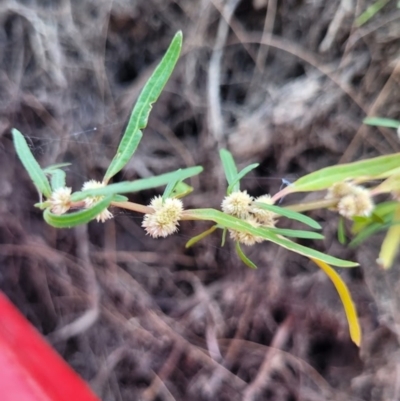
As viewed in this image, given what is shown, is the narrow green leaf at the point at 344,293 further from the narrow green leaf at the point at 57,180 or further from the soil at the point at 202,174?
the narrow green leaf at the point at 57,180

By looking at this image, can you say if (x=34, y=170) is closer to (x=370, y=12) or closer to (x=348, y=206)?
(x=348, y=206)

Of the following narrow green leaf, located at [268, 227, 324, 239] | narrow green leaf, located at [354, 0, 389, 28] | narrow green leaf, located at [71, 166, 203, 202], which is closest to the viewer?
narrow green leaf, located at [71, 166, 203, 202]

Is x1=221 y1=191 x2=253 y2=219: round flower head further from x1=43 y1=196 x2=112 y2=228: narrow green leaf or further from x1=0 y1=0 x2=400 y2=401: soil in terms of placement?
x1=0 y1=0 x2=400 y2=401: soil

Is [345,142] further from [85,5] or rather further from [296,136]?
[85,5]

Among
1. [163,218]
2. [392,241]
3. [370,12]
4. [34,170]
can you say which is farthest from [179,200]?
[370,12]

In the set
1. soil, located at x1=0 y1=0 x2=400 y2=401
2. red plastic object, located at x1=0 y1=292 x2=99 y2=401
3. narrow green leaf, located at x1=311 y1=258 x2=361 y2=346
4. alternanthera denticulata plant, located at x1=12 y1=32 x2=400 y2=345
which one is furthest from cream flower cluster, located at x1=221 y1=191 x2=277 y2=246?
red plastic object, located at x1=0 y1=292 x2=99 y2=401

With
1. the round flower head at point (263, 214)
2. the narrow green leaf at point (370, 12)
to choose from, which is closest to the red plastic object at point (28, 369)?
the round flower head at point (263, 214)
